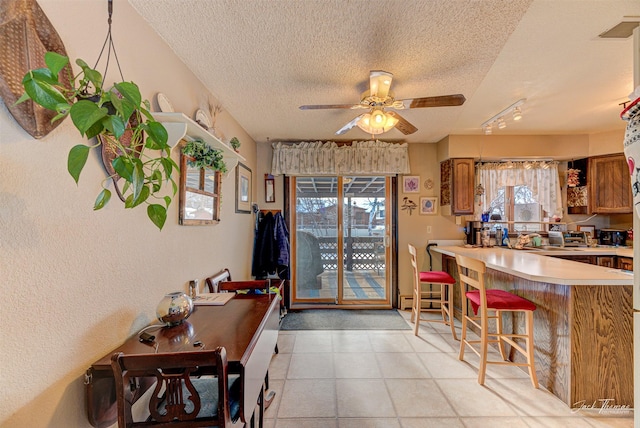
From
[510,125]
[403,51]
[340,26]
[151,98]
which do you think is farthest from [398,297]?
[151,98]

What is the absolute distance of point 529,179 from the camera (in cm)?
401

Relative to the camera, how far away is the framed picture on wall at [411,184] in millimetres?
4023

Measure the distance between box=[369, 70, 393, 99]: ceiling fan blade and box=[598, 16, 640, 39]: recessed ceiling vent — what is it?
1314 millimetres

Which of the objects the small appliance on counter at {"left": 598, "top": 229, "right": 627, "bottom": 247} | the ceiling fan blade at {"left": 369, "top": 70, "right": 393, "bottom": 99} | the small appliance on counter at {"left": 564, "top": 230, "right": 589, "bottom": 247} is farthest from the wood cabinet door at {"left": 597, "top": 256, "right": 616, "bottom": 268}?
the ceiling fan blade at {"left": 369, "top": 70, "right": 393, "bottom": 99}

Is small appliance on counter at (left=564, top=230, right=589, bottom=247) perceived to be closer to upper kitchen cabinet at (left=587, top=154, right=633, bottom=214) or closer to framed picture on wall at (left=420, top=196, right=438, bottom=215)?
upper kitchen cabinet at (left=587, top=154, right=633, bottom=214)

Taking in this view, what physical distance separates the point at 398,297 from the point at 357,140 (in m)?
2.43

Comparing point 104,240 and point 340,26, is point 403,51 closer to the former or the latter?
point 340,26

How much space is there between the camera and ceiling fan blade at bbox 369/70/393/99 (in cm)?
196

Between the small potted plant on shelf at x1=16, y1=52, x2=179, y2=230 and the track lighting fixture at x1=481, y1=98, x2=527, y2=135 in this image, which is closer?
the small potted plant on shelf at x1=16, y1=52, x2=179, y2=230

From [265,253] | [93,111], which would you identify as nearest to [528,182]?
[265,253]

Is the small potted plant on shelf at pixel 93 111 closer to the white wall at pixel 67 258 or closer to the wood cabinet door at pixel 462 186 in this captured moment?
the white wall at pixel 67 258

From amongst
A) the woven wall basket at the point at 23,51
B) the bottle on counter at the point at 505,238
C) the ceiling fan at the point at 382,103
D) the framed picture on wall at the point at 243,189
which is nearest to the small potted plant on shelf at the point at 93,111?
the woven wall basket at the point at 23,51

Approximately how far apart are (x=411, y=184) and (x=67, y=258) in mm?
3888

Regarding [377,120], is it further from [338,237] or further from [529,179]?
[529,179]
